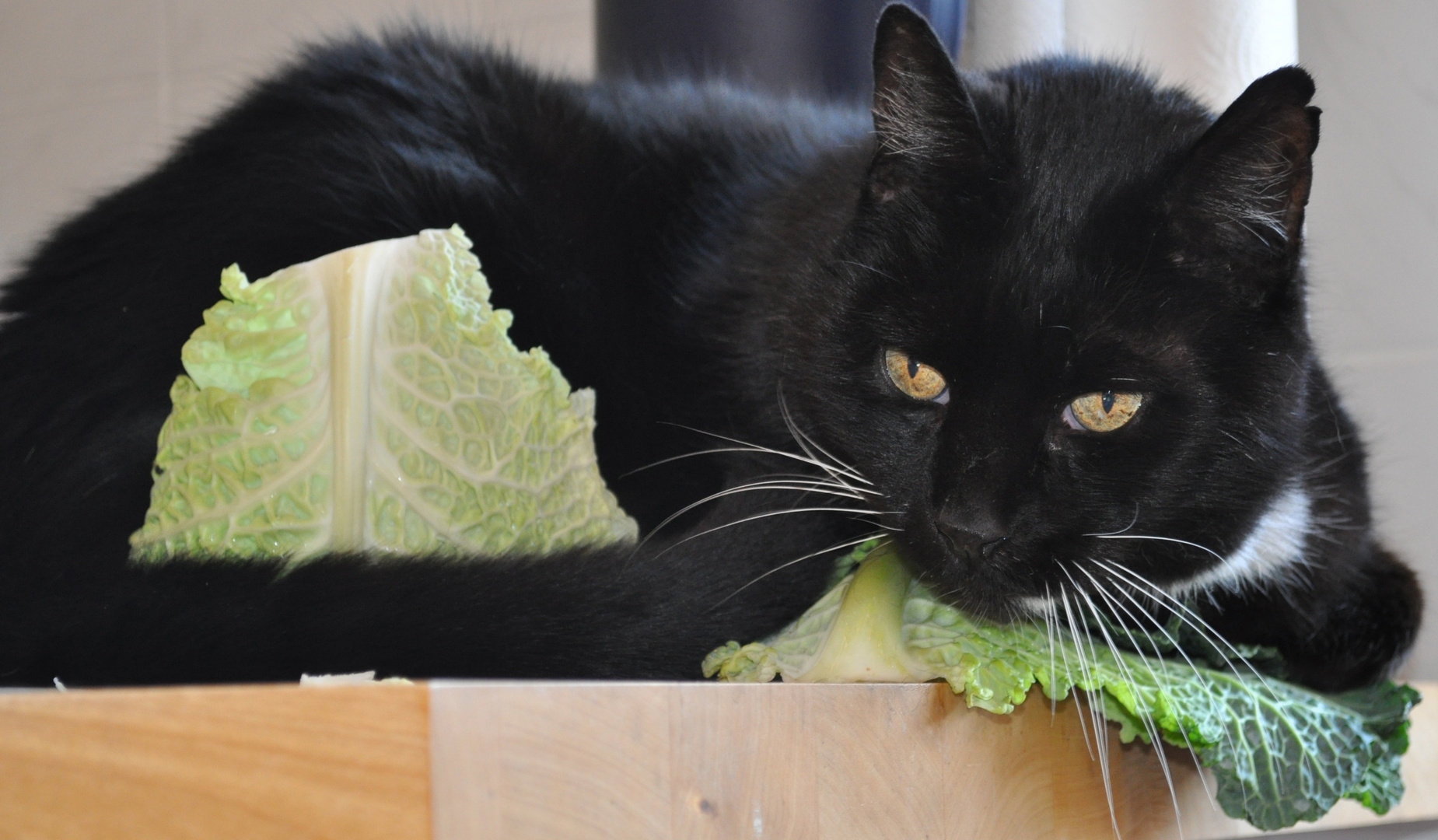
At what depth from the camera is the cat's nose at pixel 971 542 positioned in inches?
34.8

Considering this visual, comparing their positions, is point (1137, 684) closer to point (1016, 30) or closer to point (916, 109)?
point (916, 109)

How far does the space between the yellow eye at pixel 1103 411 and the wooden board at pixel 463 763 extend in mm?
307

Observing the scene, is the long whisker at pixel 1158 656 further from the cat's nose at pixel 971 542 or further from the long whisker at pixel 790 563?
A: the long whisker at pixel 790 563

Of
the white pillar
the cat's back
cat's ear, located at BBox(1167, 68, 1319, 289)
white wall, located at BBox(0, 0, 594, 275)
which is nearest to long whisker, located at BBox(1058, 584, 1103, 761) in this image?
cat's ear, located at BBox(1167, 68, 1319, 289)

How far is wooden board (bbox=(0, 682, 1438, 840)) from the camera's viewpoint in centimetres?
46

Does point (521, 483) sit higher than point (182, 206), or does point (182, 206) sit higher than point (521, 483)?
point (182, 206)

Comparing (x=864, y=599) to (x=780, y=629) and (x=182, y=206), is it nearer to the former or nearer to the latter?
(x=780, y=629)

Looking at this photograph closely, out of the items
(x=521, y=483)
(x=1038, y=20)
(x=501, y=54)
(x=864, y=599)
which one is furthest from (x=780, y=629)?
(x=1038, y=20)

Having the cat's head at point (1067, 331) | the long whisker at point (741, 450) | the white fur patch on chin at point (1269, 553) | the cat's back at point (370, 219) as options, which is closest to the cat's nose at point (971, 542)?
the cat's head at point (1067, 331)

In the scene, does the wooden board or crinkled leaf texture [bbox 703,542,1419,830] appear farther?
crinkled leaf texture [bbox 703,542,1419,830]

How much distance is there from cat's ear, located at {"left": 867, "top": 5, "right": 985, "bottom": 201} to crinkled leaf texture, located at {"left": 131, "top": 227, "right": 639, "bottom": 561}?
0.38 meters

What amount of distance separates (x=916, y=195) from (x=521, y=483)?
0.42 m

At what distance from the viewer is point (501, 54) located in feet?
4.57

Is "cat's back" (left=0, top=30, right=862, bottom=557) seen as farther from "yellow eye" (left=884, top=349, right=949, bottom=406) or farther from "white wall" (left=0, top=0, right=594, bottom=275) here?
"white wall" (left=0, top=0, right=594, bottom=275)
